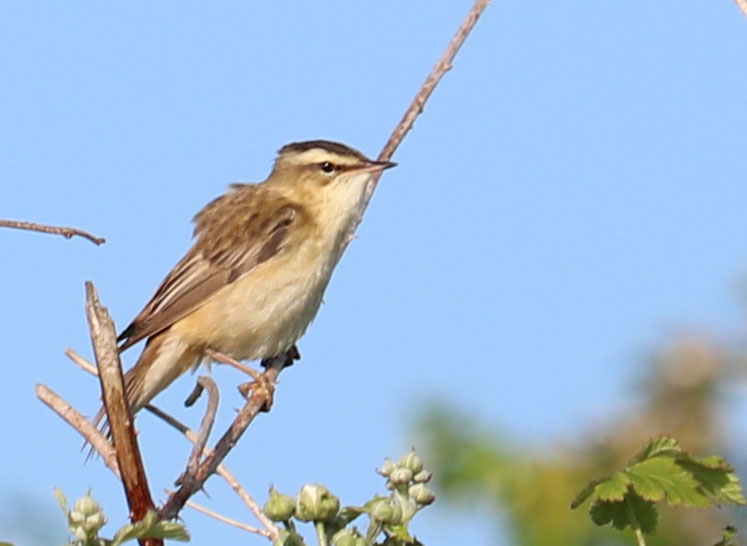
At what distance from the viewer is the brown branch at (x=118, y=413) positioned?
2.03 meters

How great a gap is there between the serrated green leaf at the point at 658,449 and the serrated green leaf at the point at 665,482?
11 millimetres

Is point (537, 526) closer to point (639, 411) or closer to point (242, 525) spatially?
point (639, 411)

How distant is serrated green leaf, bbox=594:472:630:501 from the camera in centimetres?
210

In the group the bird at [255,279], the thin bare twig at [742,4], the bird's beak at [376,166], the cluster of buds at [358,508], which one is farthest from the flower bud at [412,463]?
the bird at [255,279]

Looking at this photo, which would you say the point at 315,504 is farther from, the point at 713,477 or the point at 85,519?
the point at 713,477

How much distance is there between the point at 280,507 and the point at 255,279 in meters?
4.20

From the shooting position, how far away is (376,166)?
5578mm

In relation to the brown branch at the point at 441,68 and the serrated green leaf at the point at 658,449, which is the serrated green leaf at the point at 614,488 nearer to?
the serrated green leaf at the point at 658,449

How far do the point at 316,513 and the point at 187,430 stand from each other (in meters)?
1.46

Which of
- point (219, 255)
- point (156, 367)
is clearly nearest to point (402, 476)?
point (156, 367)

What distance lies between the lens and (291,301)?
19.4 feet

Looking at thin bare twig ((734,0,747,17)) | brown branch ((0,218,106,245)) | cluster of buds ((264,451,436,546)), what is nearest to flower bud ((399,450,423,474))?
cluster of buds ((264,451,436,546))

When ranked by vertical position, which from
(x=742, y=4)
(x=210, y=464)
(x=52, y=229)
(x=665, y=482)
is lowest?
(x=665, y=482)

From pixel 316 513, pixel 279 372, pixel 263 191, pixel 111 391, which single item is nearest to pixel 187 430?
pixel 111 391
